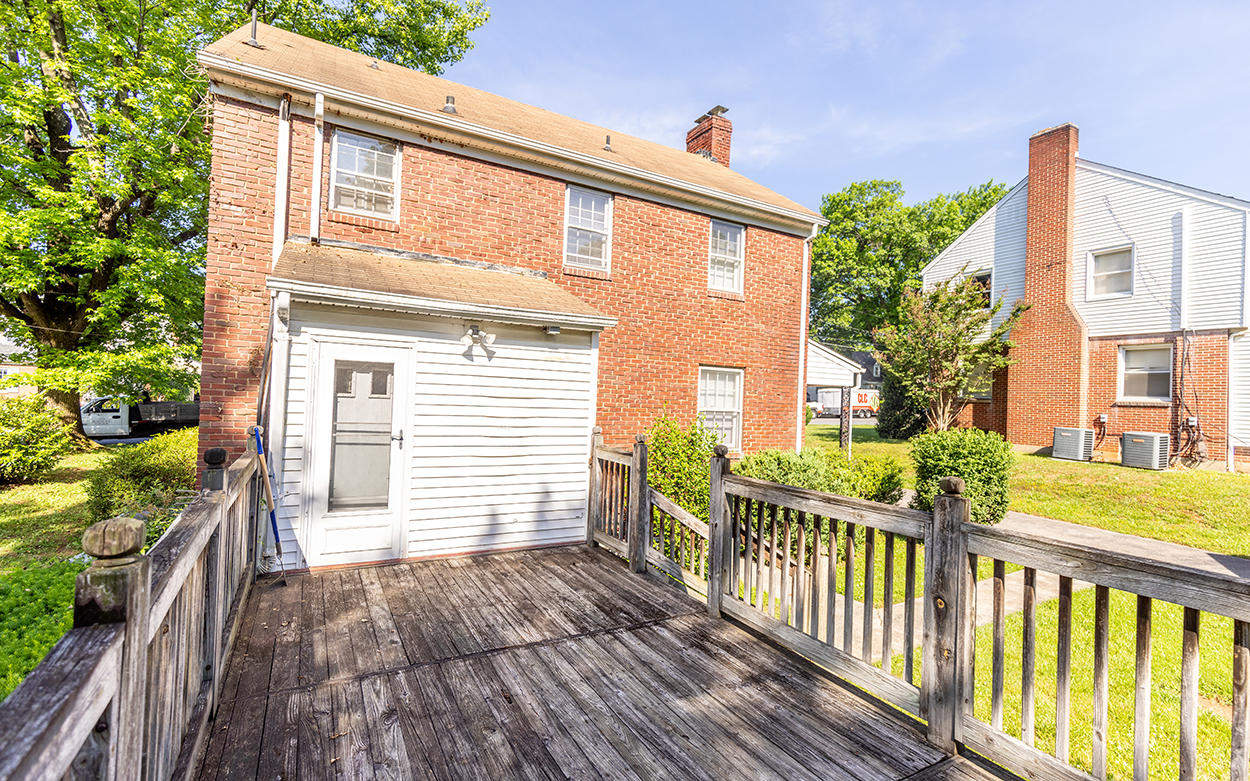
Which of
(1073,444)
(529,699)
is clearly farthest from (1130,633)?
(1073,444)

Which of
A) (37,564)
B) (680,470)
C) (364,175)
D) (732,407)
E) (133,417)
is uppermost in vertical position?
(364,175)

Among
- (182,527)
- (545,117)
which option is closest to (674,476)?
(182,527)

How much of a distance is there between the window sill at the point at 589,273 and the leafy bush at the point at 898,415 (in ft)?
45.6

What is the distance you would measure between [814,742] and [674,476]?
4043 mm

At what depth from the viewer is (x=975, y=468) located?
8.53 meters

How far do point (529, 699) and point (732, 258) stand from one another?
341 inches

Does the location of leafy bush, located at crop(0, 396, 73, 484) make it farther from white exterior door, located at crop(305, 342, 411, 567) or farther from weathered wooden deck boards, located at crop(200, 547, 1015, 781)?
weathered wooden deck boards, located at crop(200, 547, 1015, 781)

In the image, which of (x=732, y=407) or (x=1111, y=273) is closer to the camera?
(x=732, y=407)

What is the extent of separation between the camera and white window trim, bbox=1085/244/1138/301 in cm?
1370

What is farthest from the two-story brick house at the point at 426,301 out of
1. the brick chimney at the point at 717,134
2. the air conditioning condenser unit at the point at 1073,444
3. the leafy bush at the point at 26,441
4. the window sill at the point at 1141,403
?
the window sill at the point at 1141,403

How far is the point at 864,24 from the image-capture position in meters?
10.4

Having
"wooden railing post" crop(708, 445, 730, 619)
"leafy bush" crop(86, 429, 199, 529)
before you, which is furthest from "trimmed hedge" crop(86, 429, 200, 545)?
"wooden railing post" crop(708, 445, 730, 619)

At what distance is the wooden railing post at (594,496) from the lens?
6.26 metres

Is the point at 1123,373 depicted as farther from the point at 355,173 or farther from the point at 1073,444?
the point at 355,173
